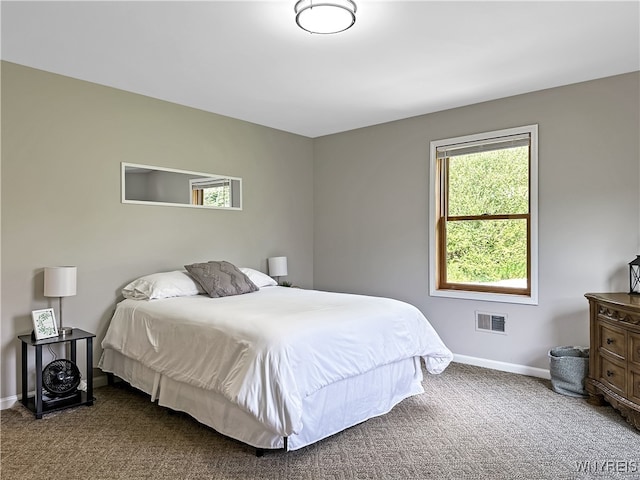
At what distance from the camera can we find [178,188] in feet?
14.5

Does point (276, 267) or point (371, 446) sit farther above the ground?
point (276, 267)

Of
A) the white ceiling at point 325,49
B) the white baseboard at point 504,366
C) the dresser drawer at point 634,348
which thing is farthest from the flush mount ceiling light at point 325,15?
the white baseboard at point 504,366

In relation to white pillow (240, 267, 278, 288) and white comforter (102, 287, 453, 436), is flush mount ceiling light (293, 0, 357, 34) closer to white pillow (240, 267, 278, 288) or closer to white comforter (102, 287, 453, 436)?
white comforter (102, 287, 453, 436)

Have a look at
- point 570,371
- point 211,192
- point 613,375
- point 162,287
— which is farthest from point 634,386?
point 211,192

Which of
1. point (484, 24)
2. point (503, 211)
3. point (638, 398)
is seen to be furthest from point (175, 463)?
point (503, 211)

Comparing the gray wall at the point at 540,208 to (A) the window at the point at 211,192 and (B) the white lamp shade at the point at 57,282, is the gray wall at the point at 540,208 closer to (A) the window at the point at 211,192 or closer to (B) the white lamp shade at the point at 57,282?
(A) the window at the point at 211,192

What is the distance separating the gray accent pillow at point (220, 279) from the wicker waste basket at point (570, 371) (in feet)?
8.59

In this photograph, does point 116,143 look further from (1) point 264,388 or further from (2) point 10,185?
(1) point 264,388

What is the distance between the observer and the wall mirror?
13.4 ft

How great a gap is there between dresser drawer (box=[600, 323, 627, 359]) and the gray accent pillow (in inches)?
111

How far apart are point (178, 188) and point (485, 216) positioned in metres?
3.02

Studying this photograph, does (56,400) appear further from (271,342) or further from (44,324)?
(271,342)

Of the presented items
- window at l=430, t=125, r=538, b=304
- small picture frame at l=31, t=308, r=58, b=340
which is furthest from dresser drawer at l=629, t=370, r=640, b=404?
small picture frame at l=31, t=308, r=58, b=340

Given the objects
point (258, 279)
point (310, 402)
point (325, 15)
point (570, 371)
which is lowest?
point (570, 371)
